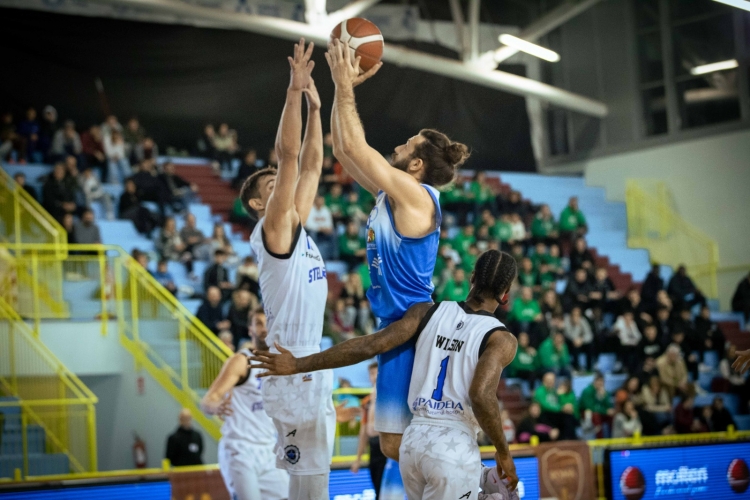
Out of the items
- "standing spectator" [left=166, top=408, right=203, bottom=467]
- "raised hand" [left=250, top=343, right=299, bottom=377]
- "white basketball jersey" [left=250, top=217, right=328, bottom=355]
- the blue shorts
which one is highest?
"white basketball jersey" [left=250, top=217, right=328, bottom=355]

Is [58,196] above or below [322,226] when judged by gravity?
above

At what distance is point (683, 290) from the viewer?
18812 millimetres

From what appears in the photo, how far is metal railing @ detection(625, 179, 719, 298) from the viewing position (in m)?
21.0

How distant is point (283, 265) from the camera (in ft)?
16.9

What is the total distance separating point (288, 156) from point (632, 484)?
7370mm

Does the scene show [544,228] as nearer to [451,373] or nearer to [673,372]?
[673,372]

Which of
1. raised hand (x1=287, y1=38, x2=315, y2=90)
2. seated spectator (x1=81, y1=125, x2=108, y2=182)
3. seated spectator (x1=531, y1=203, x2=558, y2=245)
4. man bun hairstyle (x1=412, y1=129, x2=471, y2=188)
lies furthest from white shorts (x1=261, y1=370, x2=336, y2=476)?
seated spectator (x1=531, y1=203, x2=558, y2=245)

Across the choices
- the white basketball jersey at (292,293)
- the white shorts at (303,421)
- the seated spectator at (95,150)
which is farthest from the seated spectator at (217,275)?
the white shorts at (303,421)

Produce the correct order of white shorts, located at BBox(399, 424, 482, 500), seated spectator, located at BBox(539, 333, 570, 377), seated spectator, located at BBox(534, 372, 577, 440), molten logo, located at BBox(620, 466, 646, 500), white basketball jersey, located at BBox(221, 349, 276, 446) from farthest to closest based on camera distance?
seated spectator, located at BBox(539, 333, 570, 377), seated spectator, located at BBox(534, 372, 577, 440), molten logo, located at BBox(620, 466, 646, 500), white basketball jersey, located at BBox(221, 349, 276, 446), white shorts, located at BBox(399, 424, 482, 500)

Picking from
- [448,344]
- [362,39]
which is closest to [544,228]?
[362,39]

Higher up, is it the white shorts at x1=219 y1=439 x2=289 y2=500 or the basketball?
the basketball

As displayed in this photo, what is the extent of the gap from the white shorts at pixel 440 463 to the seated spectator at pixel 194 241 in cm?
1150

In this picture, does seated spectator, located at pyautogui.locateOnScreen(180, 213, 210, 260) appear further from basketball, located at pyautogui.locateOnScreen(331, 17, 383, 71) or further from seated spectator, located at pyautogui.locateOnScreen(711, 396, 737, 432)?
basketball, located at pyautogui.locateOnScreen(331, 17, 383, 71)

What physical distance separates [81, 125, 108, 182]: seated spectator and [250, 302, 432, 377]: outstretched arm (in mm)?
13368
